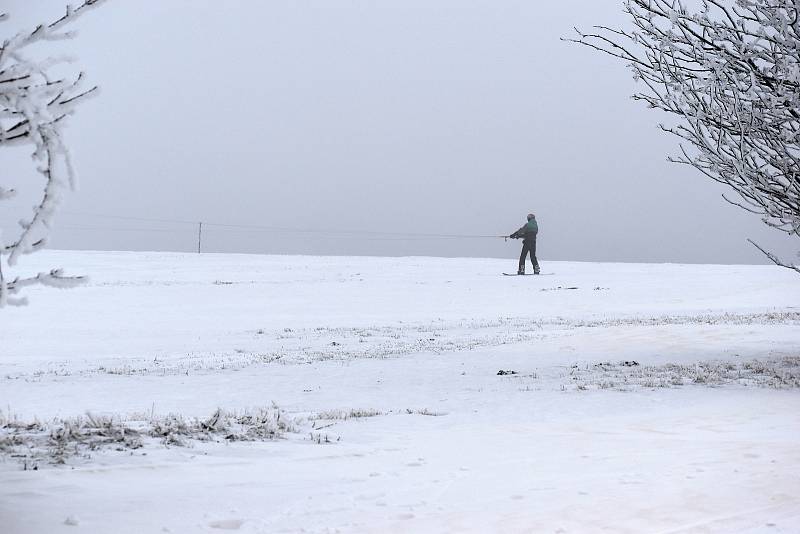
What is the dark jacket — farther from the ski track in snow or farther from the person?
the ski track in snow

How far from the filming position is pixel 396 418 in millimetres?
8133

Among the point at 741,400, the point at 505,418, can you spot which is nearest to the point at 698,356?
the point at 741,400

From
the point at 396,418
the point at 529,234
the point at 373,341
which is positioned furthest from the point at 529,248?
the point at 396,418

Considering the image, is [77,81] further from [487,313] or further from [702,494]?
[487,313]

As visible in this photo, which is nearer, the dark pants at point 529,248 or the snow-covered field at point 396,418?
the snow-covered field at point 396,418

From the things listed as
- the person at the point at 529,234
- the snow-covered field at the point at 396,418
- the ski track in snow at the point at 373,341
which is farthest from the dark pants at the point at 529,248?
the ski track in snow at the point at 373,341

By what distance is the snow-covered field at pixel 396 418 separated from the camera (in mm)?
4961

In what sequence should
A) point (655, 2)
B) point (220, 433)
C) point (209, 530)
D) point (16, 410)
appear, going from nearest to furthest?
point (209, 530)
point (220, 433)
point (16, 410)
point (655, 2)

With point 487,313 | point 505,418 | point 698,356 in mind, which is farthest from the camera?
point 487,313

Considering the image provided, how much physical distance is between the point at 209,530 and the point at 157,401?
532 centimetres

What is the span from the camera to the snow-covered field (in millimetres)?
4961

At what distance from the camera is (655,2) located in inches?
460

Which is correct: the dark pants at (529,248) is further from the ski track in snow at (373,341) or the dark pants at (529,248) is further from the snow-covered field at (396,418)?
the ski track in snow at (373,341)

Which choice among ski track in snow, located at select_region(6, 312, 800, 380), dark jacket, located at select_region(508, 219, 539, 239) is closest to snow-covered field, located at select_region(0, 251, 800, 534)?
ski track in snow, located at select_region(6, 312, 800, 380)
